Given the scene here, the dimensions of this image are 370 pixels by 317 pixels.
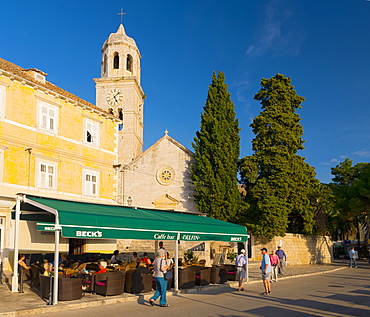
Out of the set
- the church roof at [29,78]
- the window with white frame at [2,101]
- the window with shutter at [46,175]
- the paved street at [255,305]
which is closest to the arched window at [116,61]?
the church roof at [29,78]

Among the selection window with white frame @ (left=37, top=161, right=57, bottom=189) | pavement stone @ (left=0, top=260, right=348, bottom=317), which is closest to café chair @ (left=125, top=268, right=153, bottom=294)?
pavement stone @ (left=0, top=260, right=348, bottom=317)

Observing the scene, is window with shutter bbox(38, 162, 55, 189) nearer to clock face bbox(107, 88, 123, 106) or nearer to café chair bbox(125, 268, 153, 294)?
café chair bbox(125, 268, 153, 294)

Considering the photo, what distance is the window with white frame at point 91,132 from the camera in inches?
1013

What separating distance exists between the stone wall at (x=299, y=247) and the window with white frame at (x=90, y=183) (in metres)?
13.0

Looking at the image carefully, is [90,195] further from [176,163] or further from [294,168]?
[294,168]

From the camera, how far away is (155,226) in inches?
554

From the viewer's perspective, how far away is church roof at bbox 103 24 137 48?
43.8 metres

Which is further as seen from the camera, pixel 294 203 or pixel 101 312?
pixel 294 203

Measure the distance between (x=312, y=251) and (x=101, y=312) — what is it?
26.7 m

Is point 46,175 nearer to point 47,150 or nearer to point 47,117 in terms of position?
point 47,150

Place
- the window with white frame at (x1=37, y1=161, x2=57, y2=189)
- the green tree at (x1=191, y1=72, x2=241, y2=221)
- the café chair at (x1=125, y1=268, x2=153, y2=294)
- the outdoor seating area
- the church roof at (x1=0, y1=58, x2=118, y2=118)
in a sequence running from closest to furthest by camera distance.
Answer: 1. the outdoor seating area
2. the café chair at (x1=125, y1=268, x2=153, y2=294)
3. the church roof at (x1=0, y1=58, x2=118, y2=118)
4. the window with white frame at (x1=37, y1=161, x2=57, y2=189)
5. the green tree at (x1=191, y1=72, x2=241, y2=221)

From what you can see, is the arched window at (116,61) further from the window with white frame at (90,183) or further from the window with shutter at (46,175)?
the window with shutter at (46,175)

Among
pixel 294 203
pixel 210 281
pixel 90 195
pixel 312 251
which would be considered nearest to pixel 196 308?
pixel 210 281

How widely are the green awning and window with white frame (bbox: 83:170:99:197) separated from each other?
8.83m
